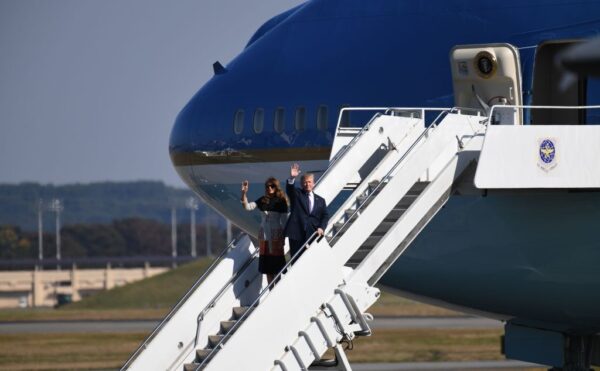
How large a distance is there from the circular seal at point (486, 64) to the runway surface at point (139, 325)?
4041 cm

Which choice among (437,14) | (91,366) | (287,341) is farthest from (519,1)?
(91,366)

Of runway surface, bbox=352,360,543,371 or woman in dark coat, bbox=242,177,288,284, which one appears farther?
runway surface, bbox=352,360,543,371

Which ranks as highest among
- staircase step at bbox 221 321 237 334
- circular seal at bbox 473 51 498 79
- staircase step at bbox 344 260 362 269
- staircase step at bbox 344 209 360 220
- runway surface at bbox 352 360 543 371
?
circular seal at bbox 473 51 498 79

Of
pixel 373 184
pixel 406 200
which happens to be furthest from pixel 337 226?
pixel 406 200

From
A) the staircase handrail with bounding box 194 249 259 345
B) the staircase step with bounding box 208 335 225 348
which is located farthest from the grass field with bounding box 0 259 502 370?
the staircase step with bounding box 208 335 225 348

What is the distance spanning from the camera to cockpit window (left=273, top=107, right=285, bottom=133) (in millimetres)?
28891

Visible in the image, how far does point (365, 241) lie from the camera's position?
21.1m

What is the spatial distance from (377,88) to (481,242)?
3.96 meters

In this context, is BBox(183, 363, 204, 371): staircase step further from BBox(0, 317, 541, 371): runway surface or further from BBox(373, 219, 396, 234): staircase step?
BBox(0, 317, 541, 371): runway surface

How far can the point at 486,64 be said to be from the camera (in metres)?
23.1

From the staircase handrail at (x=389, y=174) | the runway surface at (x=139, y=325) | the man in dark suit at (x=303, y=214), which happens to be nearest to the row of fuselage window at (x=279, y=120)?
the staircase handrail at (x=389, y=174)

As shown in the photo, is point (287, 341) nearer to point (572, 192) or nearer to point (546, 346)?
point (572, 192)

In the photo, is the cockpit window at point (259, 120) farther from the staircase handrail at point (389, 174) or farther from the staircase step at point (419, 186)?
the staircase step at point (419, 186)

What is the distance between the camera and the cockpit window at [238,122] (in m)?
30.5
